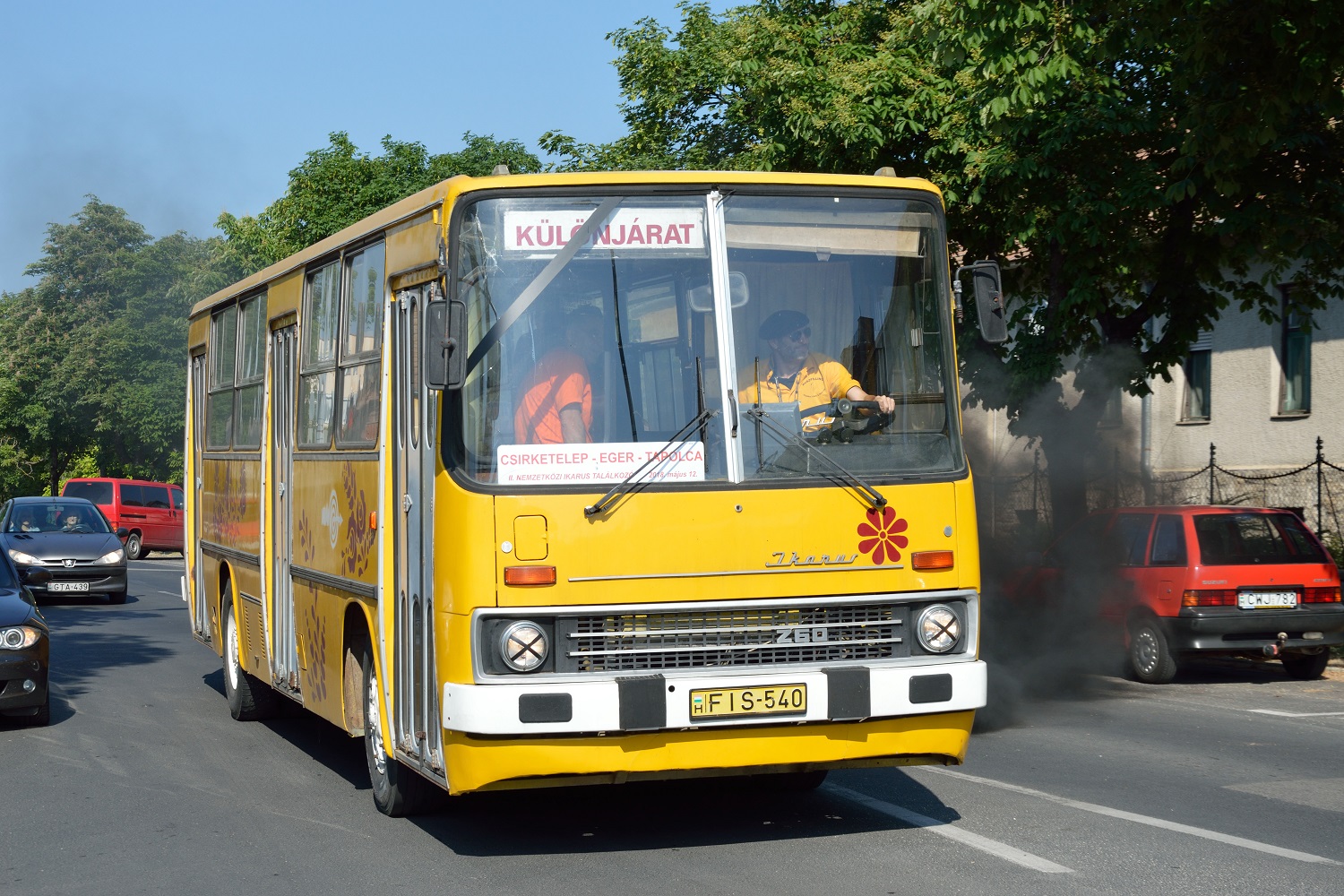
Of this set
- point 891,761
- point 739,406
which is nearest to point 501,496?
point 739,406

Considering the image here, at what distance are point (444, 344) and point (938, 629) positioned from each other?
96.5 inches

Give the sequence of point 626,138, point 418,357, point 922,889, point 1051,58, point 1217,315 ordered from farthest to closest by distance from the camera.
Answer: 1. point 626,138
2. point 1217,315
3. point 1051,58
4. point 418,357
5. point 922,889

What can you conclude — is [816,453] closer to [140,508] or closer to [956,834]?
[956,834]

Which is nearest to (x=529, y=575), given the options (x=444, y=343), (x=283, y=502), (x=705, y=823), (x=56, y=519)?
(x=444, y=343)

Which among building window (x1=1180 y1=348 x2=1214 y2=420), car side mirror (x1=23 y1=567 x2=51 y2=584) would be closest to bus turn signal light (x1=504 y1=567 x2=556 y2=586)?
car side mirror (x1=23 y1=567 x2=51 y2=584)

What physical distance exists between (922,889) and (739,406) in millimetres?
2111

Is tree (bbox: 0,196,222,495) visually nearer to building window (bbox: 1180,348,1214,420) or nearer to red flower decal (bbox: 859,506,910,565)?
building window (bbox: 1180,348,1214,420)

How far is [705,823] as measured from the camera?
793 cm

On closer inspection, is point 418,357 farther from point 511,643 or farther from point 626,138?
point 626,138

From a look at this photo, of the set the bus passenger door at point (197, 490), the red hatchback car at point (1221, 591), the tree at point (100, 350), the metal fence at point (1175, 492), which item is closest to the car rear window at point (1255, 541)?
the red hatchback car at point (1221, 591)

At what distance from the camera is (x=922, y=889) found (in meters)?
6.38

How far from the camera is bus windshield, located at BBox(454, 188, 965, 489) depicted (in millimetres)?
6777

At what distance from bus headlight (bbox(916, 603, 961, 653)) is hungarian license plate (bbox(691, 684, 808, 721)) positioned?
63cm

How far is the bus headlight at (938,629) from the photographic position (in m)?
7.01
